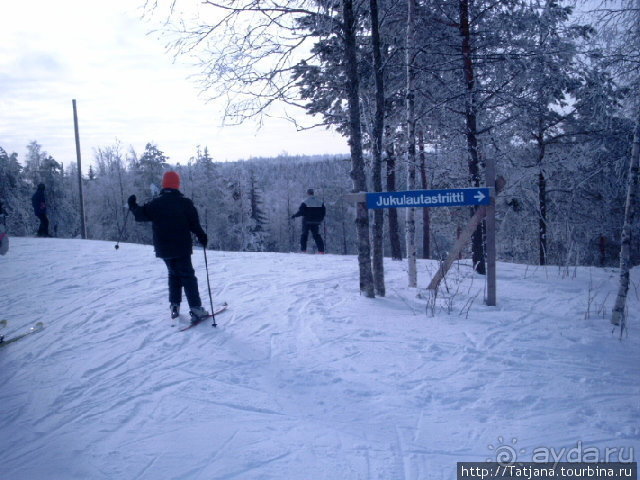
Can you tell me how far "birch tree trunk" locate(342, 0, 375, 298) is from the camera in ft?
20.3

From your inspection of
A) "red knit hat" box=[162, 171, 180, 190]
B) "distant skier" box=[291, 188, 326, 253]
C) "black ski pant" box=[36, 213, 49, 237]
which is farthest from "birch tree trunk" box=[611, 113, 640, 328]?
"black ski pant" box=[36, 213, 49, 237]

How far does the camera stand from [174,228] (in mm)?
5555

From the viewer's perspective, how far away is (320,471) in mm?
2758

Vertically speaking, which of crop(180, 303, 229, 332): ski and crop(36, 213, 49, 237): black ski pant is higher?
crop(36, 213, 49, 237): black ski pant

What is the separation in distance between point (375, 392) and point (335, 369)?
22.8 inches

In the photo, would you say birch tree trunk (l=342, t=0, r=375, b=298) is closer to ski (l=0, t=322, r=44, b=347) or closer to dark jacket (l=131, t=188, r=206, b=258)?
dark jacket (l=131, t=188, r=206, b=258)

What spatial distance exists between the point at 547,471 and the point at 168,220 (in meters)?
4.82

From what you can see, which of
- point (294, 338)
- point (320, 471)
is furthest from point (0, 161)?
point (320, 471)

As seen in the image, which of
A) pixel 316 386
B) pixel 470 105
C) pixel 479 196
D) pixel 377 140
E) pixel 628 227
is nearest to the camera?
pixel 316 386

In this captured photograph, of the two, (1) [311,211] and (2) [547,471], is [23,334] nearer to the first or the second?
(2) [547,471]

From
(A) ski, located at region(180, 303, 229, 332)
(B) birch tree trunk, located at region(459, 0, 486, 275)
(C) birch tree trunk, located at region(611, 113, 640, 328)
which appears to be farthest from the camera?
(B) birch tree trunk, located at region(459, 0, 486, 275)

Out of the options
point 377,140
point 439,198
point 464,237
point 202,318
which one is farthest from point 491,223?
point 202,318

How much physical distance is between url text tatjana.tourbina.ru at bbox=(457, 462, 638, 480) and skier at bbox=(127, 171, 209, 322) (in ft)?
13.3

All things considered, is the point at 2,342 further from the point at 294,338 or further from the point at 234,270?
the point at 234,270
